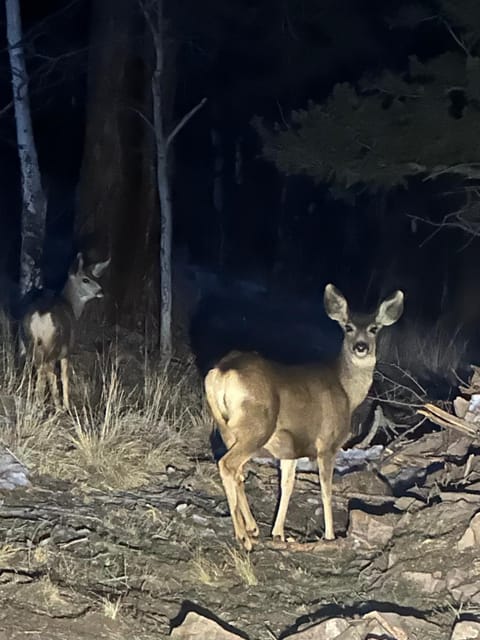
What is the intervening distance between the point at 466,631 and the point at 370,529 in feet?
5.37

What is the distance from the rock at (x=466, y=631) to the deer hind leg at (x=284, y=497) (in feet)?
5.96

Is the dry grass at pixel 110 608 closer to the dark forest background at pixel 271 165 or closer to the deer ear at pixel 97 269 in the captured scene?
the dark forest background at pixel 271 165

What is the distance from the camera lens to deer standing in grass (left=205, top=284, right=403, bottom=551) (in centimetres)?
641

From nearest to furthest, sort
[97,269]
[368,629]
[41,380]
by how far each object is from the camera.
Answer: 1. [368,629]
2. [41,380]
3. [97,269]

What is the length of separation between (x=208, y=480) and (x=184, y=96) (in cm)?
1703

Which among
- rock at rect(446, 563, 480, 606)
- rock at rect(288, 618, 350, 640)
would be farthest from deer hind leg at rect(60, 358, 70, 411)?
rock at rect(288, 618, 350, 640)

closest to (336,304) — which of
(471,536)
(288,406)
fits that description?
(288,406)

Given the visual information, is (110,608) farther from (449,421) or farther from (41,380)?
(41,380)

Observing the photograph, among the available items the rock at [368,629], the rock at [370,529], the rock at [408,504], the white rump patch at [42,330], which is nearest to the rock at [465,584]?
the rock at [368,629]

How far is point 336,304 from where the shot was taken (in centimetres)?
766

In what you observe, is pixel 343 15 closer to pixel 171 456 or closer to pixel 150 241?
pixel 150 241

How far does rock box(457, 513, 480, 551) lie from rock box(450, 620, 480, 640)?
96 centimetres

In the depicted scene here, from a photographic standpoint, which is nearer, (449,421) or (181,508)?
(181,508)

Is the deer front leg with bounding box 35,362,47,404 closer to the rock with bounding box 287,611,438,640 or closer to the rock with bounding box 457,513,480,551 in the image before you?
the rock with bounding box 457,513,480,551
